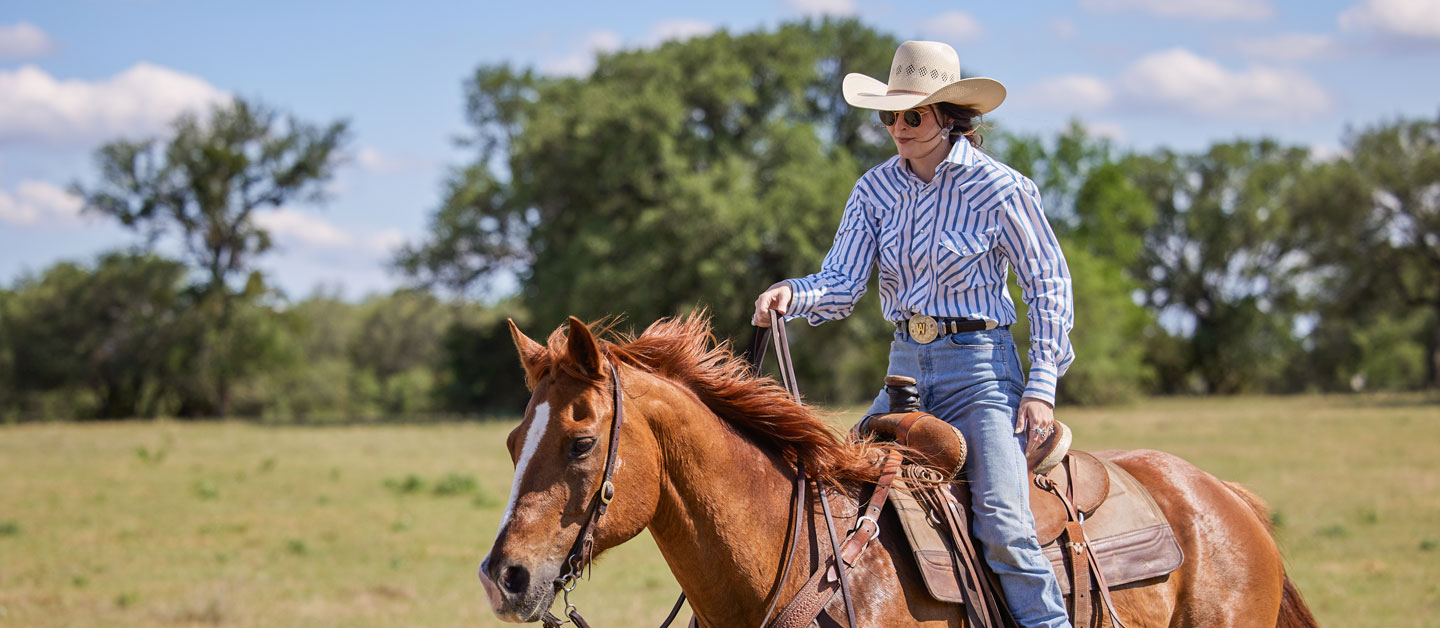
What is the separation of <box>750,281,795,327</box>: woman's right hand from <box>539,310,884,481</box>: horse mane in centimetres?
16

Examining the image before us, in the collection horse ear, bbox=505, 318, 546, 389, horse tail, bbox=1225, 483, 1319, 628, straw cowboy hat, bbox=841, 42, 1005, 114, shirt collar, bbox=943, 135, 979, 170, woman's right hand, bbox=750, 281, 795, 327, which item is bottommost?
horse tail, bbox=1225, 483, 1319, 628

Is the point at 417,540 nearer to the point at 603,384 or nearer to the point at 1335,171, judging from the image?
the point at 603,384

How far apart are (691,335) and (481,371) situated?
4344 centimetres

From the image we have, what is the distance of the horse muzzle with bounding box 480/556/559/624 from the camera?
285 cm

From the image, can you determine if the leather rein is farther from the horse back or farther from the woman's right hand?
the horse back

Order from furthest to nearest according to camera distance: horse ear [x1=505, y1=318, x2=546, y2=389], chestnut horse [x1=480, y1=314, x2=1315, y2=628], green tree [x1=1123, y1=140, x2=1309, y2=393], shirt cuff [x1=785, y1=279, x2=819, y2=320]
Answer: green tree [x1=1123, y1=140, x2=1309, y2=393]
shirt cuff [x1=785, y1=279, x2=819, y2=320]
horse ear [x1=505, y1=318, x2=546, y2=389]
chestnut horse [x1=480, y1=314, x2=1315, y2=628]

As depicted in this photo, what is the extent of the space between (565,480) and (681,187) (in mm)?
31899

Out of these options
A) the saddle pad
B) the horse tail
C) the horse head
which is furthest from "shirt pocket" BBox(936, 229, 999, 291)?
the horse tail

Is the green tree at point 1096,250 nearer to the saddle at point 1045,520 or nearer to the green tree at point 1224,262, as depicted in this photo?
the green tree at point 1224,262

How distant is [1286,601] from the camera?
4672 mm

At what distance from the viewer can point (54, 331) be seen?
43.5m

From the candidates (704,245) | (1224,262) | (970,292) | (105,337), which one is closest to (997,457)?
(970,292)

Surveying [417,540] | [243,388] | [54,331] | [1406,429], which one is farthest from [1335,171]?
[54,331]

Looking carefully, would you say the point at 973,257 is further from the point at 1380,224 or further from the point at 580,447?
the point at 1380,224
